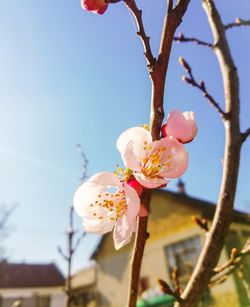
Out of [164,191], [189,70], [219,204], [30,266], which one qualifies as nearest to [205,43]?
[189,70]

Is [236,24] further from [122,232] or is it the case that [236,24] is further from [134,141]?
[122,232]

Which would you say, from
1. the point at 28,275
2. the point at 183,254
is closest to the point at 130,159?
the point at 183,254

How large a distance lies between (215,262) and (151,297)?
11.4 m

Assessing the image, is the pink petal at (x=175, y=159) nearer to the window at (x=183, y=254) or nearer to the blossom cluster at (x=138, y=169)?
the blossom cluster at (x=138, y=169)

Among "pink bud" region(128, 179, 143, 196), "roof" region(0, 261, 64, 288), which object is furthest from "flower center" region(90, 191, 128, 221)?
"roof" region(0, 261, 64, 288)

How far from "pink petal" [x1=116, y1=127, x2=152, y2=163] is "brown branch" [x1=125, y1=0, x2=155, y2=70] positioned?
0.17m

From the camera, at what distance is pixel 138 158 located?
2.96ft

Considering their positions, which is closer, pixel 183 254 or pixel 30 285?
pixel 183 254

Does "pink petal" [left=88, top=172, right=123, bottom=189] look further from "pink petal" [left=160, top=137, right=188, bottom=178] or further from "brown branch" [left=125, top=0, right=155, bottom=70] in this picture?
"brown branch" [left=125, top=0, right=155, bottom=70]

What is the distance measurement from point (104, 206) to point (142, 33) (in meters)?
0.46

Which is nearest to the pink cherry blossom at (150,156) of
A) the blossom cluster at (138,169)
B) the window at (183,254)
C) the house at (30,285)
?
the blossom cluster at (138,169)

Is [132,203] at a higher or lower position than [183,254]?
higher

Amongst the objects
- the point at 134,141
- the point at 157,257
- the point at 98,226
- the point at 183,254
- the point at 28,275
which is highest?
the point at 134,141

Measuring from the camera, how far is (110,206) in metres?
1.00
